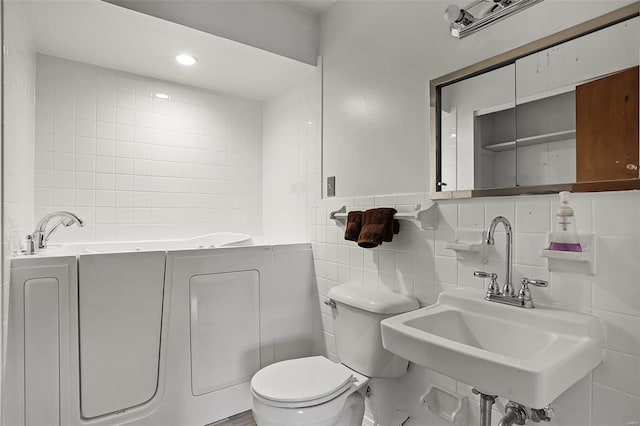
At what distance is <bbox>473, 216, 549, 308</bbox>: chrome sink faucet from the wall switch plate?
1.07 metres

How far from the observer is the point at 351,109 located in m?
2.12

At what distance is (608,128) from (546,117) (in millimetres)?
187

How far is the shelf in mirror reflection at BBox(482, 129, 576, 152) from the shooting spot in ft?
3.93

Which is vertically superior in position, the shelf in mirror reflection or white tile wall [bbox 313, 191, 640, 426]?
the shelf in mirror reflection

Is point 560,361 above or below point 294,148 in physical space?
below

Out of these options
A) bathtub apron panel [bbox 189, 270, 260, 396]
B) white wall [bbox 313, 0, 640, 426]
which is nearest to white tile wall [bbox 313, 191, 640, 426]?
white wall [bbox 313, 0, 640, 426]

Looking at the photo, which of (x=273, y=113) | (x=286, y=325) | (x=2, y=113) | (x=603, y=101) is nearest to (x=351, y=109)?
(x=273, y=113)

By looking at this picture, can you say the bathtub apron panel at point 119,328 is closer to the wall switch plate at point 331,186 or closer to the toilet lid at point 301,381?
the toilet lid at point 301,381

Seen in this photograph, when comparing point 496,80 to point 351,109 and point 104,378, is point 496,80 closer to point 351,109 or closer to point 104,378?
point 351,109

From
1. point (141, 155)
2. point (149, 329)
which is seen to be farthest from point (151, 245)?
point (149, 329)

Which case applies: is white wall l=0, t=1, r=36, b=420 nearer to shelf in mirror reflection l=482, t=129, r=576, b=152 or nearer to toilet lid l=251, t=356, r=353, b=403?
toilet lid l=251, t=356, r=353, b=403

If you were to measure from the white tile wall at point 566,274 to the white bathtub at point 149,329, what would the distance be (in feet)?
2.40

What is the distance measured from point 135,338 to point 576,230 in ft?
6.25

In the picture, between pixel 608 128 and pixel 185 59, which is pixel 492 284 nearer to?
pixel 608 128
